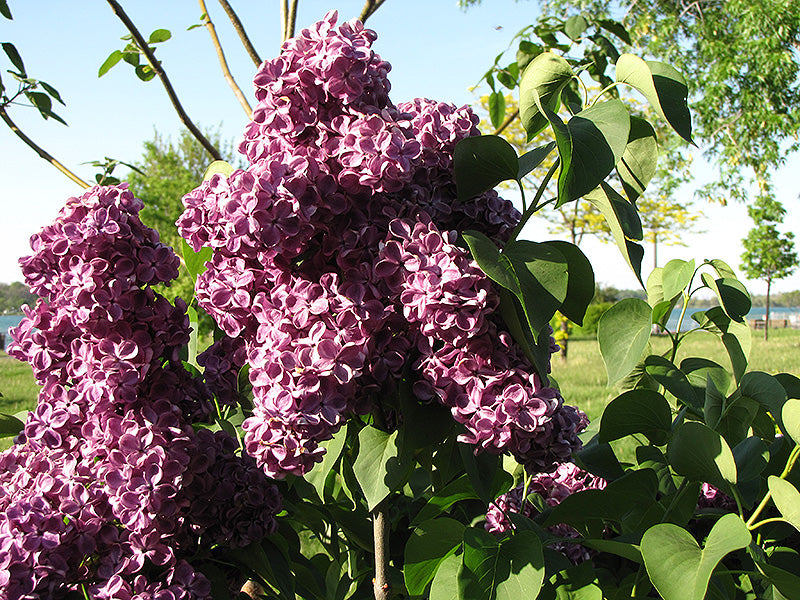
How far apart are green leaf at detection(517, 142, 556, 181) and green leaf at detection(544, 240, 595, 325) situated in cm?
9

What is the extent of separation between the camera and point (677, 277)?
1.08 metres

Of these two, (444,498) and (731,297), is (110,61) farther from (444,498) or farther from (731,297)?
(731,297)

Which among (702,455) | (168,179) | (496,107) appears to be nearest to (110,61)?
(496,107)

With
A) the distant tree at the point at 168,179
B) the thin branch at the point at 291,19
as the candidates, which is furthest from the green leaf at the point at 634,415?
the distant tree at the point at 168,179

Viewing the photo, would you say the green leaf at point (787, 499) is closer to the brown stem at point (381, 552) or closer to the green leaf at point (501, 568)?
the green leaf at point (501, 568)

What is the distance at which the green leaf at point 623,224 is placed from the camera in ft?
2.48

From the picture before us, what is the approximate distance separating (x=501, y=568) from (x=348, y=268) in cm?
38

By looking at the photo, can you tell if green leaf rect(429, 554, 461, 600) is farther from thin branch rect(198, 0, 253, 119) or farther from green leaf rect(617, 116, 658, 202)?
thin branch rect(198, 0, 253, 119)

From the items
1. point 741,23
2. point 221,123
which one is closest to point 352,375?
point 741,23

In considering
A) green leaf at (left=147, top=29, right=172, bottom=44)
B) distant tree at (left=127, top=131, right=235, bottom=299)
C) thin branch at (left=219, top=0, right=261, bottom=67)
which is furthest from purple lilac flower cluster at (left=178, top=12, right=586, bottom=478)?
distant tree at (left=127, top=131, right=235, bottom=299)

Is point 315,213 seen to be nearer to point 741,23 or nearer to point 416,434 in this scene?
point 416,434

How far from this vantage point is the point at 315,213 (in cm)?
72

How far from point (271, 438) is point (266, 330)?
4.6 inches

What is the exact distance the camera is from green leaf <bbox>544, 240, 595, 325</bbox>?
0.76 m
